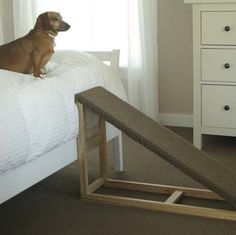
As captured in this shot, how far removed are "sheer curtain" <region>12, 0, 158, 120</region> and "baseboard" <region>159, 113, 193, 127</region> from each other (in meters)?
0.13

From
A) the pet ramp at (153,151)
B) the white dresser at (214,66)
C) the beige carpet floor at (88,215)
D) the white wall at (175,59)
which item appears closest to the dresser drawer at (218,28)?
the white dresser at (214,66)

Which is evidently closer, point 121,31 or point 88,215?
point 88,215

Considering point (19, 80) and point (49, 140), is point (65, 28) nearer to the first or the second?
point (19, 80)

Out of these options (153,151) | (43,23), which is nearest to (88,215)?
(153,151)

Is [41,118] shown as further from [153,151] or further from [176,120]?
[176,120]

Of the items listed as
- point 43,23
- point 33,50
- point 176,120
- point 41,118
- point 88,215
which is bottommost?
point 88,215

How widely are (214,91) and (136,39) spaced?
802 mm

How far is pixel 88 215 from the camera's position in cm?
258

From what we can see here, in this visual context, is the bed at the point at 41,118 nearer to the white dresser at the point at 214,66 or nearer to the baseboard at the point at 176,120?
the white dresser at the point at 214,66

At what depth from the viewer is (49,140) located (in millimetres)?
2385

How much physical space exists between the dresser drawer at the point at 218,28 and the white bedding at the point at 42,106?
0.74 meters

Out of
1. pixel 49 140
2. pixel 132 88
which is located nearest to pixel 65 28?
pixel 49 140

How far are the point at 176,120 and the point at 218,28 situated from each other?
1005mm

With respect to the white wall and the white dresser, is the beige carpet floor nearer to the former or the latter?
the white dresser
